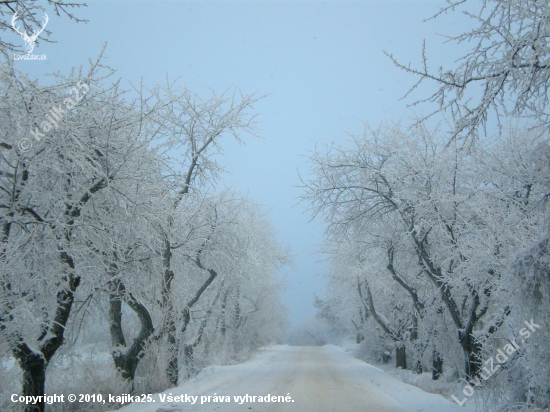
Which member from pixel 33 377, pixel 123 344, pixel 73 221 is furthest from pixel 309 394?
pixel 73 221

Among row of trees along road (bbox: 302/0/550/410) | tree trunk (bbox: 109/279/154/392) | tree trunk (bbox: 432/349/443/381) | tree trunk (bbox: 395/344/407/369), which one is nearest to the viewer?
row of trees along road (bbox: 302/0/550/410)

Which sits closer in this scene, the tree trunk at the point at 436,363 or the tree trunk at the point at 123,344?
the tree trunk at the point at 123,344

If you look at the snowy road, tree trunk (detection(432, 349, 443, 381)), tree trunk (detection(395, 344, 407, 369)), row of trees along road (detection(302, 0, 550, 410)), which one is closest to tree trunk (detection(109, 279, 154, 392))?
the snowy road

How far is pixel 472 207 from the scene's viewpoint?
8930 mm

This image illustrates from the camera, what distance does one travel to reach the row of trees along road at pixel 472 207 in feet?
13.0

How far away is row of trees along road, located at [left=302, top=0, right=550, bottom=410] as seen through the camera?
396 centimetres

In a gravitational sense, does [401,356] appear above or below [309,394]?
below

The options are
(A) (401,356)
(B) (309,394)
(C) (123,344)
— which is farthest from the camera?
(A) (401,356)

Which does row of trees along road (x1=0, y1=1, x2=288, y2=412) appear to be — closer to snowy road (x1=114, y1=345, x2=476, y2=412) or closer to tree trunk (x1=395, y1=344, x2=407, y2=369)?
snowy road (x1=114, y1=345, x2=476, y2=412)

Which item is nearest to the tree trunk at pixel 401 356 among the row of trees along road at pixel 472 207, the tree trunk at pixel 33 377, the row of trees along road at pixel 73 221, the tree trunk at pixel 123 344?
the row of trees along road at pixel 472 207

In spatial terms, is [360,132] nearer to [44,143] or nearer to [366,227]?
[366,227]

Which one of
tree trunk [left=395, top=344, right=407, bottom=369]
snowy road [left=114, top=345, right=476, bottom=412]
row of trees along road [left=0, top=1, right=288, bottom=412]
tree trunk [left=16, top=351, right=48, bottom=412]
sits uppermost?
row of trees along road [left=0, top=1, right=288, bottom=412]

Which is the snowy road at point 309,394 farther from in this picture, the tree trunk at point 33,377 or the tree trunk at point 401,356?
the tree trunk at point 401,356

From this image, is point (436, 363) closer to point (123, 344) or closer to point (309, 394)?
point (309, 394)
